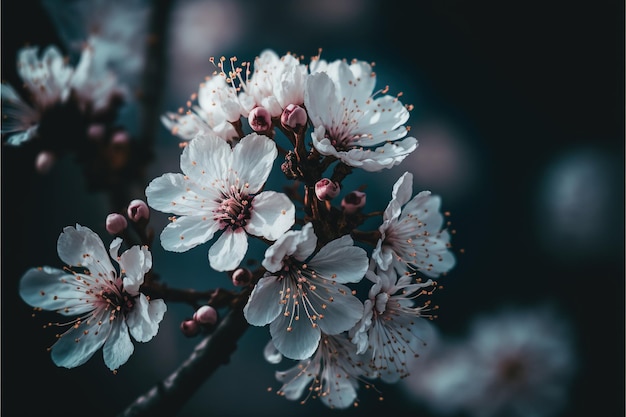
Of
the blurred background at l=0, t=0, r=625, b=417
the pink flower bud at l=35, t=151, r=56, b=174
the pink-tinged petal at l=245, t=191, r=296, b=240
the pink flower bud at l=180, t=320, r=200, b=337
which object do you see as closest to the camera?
the pink-tinged petal at l=245, t=191, r=296, b=240

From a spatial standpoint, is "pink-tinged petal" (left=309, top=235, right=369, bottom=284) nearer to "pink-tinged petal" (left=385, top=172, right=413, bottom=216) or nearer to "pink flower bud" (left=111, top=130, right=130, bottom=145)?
"pink-tinged petal" (left=385, top=172, right=413, bottom=216)

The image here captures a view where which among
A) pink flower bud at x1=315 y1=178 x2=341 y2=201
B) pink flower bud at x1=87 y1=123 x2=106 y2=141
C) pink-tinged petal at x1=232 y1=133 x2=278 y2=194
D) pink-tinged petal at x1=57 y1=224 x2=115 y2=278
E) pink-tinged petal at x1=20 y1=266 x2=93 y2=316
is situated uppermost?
pink flower bud at x1=87 y1=123 x2=106 y2=141

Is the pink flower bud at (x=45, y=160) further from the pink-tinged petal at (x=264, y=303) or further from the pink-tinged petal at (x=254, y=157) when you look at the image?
the pink-tinged petal at (x=264, y=303)

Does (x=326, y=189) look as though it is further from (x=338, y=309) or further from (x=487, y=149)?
(x=487, y=149)

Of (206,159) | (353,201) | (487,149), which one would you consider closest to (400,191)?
(353,201)

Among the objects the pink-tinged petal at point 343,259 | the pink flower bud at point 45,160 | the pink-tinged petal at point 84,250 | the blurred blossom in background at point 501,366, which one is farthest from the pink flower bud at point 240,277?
the blurred blossom in background at point 501,366

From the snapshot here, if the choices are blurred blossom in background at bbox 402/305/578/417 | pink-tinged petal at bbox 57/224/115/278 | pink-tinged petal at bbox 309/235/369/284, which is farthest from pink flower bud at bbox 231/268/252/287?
blurred blossom in background at bbox 402/305/578/417

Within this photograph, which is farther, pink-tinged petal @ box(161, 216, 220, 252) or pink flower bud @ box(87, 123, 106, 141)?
pink flower bud @ box(87, 123, 106, 141)
